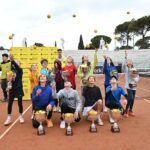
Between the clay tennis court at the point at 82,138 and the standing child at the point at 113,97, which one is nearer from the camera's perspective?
the clay tennis court at the point at 82,138

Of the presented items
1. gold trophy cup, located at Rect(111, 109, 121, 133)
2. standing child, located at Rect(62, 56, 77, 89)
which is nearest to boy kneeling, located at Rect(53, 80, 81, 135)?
gold trophy cup, located at Rect(111, 109, 121, 133)

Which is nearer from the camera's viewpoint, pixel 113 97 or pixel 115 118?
pixel 115 118

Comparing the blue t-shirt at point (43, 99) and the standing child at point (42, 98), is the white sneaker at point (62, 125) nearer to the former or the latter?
the standing child at point (42, 98)

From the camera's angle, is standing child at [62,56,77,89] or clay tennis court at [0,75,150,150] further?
standing child at [62,56,77,89]

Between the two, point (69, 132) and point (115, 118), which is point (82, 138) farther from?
point (115, 118)

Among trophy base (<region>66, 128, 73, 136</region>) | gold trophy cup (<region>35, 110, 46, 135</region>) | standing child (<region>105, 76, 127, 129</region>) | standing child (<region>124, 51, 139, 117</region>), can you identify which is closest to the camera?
trophy base (<region>66, 128, 73, 136</region>)

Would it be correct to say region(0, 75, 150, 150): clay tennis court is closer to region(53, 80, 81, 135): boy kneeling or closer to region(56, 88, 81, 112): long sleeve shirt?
region(53, 80, 81, 135): boy kneeling

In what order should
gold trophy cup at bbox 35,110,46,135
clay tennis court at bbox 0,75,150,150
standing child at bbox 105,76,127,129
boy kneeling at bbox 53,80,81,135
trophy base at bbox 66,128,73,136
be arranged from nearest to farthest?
clay tennis court at bbox 0,75,150,150, trophy base at bbox 66,128,73,136, gold trophy cup at bbox 35,110,46,135, boy kneeling at bbox 53,80,81,135, standing child at bbox 105,76,127,129

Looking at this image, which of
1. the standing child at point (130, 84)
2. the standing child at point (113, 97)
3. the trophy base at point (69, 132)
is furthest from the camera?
the standing child at point (130, 84)

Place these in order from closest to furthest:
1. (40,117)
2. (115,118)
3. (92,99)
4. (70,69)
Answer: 1. (40,117)
2. (115,118)
3. (92,99)
4. (70,69)

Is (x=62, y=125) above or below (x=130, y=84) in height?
below

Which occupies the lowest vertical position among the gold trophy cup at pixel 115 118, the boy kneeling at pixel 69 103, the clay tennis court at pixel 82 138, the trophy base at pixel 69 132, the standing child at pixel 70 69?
the clay tennis court at pixel 82 138

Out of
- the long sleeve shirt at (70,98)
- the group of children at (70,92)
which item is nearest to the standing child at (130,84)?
the group of children at (70,92)

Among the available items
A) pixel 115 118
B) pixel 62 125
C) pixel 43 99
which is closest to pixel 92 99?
pixel 115 118
